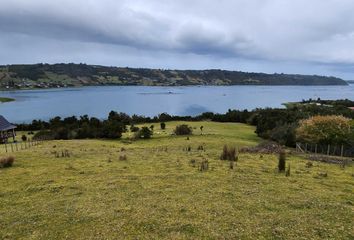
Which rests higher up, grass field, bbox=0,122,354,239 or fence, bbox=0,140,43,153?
grass field, bbox=0,122,354,239

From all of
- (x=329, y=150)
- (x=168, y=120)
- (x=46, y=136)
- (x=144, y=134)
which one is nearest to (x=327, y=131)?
(x=329, y=150)

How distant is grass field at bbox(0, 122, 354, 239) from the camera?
348 inches

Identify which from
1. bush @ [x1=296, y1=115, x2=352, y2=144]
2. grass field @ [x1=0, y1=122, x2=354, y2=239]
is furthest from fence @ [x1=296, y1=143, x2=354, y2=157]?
grass field @ [x1=0, y1=122, x2=354, y2=239]

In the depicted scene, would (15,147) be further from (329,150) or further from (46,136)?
(329,150)

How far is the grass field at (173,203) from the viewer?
8.85 metres

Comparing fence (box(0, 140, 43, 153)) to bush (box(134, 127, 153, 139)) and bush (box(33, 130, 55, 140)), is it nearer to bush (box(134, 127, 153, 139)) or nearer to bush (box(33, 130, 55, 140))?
bush (box(33, 130, 55, 140))

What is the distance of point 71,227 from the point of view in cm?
927

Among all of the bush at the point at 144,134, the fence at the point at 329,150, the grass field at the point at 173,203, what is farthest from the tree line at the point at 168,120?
the grass field at the point at 173,203

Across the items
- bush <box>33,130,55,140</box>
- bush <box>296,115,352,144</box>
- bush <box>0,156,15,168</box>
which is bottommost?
bush <box>33,130,55,140</box>

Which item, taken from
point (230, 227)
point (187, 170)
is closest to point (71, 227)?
point (230, 227)

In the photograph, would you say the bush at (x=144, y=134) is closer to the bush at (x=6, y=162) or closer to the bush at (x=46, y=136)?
the bush at (x=46, y=136)

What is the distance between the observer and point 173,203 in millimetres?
11305

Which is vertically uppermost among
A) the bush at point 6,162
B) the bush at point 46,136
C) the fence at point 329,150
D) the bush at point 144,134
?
the bush at point 6,162

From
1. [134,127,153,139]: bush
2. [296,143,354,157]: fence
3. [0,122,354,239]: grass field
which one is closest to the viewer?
[0,122,354,239]: grass field
